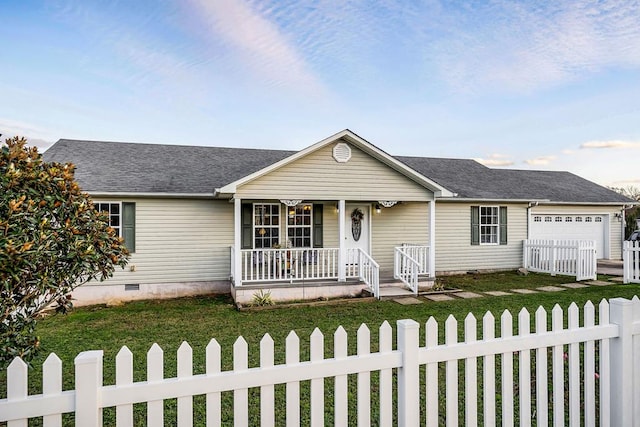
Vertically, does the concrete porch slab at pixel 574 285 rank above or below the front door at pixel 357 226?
below

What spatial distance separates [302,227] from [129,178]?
18.0 ft

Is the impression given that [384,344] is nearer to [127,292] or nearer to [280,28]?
[127,292]

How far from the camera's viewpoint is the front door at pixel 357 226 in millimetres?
12578

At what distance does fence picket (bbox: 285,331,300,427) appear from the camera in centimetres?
194

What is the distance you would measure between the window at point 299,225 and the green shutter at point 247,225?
1.24 metres

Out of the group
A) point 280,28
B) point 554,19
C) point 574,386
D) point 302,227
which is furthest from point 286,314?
point 554,19

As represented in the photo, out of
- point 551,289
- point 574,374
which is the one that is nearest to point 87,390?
point 574,374

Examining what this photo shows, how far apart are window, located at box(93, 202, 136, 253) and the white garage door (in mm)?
15587

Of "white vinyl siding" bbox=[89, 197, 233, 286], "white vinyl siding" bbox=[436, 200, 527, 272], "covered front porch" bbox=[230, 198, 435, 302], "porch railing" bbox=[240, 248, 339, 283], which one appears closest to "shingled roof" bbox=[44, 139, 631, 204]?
"white vinyl siding" bbox=[89, 197, 233, 286]

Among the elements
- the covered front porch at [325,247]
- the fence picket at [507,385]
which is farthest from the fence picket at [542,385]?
the covered front porch at [325,247]

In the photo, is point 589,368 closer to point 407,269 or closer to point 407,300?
point 407,300

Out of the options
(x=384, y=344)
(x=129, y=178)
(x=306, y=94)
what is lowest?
(x=384, y=344)

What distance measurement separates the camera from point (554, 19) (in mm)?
9969

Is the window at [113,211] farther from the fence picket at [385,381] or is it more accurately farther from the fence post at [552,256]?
the fence post at [552,256]
